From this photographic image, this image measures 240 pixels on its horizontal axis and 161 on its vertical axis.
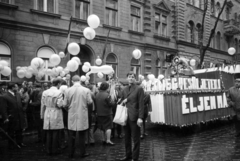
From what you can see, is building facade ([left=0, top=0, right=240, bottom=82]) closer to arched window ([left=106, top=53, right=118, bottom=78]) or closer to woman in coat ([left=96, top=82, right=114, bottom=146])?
arched window ([left=106, top=53, right=118, bottom=78])

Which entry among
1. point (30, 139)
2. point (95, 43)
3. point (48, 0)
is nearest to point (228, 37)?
point (95, 43)

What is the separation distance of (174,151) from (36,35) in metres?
9.07

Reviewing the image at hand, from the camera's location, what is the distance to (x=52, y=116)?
5.38 meters

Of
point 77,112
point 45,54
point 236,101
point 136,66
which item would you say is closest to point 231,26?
point 136,66

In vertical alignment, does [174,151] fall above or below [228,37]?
below

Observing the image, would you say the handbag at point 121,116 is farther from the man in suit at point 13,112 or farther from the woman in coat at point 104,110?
the man in suit at point 13,112

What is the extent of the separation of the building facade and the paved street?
5.40m

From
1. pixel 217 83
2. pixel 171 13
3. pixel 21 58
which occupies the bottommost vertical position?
pixel 217 83

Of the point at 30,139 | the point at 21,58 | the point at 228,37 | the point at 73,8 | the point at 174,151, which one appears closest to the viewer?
the point at 174,151

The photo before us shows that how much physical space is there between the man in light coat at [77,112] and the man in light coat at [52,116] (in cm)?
27

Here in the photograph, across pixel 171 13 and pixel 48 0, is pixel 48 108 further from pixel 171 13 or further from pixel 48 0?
pixel 171 13

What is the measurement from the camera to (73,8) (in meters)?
12.6

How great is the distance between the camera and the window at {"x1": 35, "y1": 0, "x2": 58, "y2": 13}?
37.2 feet

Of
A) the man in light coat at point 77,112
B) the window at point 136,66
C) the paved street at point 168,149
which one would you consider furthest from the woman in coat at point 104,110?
the window at point 136,66
